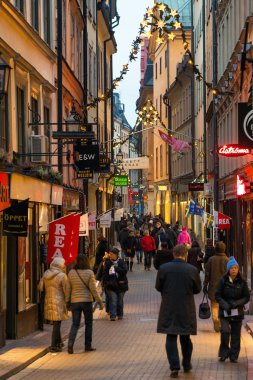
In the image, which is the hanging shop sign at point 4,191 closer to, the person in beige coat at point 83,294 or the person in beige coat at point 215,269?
the person in beige coat at point 83,294

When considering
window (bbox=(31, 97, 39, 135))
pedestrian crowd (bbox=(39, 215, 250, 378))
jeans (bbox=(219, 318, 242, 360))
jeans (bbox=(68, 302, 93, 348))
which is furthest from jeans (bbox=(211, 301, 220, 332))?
window (bbox=(31, 97, 39, 135))

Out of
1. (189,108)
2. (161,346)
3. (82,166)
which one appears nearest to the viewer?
(161,346)

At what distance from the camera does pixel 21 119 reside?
781 inches

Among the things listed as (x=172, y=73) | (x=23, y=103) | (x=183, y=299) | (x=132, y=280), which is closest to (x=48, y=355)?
(x=183, y=299)

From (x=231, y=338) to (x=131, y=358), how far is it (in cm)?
191

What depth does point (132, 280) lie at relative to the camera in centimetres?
3444

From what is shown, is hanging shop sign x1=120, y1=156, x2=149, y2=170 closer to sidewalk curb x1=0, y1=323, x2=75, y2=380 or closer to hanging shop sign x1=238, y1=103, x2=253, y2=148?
hanging shop sign x1=238, y1=103, x2=253, y2=148

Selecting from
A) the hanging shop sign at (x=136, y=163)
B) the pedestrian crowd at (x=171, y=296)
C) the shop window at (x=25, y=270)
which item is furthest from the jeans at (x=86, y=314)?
the hanging shop sign at (x=136, y=163)

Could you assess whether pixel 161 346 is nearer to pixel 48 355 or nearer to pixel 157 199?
pixel 48 355

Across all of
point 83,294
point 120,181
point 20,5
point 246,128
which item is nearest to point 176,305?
point 83,294

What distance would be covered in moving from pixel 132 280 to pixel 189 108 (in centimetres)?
3023

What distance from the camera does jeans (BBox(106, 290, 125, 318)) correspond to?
2153 centimetres

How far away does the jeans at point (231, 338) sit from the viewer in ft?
45.5

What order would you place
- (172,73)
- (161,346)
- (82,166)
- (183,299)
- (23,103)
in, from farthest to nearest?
(172,73) < (82,166) < (23,103) < (161,346) < (183,299)
